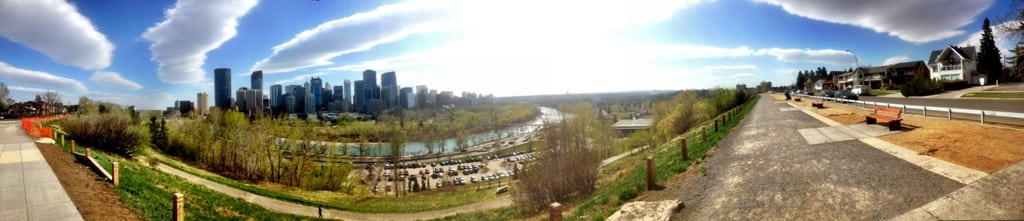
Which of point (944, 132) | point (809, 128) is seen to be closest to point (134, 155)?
point (809, 128)

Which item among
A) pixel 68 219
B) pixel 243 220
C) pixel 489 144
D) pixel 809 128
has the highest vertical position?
pixel 809 128

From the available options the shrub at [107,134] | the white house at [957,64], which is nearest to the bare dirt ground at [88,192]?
the shrub at [107,134]

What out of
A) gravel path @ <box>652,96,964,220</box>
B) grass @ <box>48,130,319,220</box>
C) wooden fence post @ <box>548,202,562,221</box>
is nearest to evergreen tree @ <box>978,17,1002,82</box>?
gravel path @ <box>652,96,964,220</box>

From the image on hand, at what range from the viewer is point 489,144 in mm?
131125

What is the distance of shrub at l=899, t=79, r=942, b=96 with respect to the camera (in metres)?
41.2

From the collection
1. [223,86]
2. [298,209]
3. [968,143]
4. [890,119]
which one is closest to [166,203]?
[298,209]

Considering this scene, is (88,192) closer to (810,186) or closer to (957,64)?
(810,186)

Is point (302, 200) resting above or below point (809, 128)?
below

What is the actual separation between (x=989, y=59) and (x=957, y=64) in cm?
687

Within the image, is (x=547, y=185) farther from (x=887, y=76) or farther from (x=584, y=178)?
(x=887, y=76)

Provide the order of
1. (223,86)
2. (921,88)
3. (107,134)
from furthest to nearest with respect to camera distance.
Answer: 1. (223,86)
2. (921,88)
3. (107,134)

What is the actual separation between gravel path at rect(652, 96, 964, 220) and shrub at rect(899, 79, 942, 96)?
42.8 metres

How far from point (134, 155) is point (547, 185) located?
31463 millimetres

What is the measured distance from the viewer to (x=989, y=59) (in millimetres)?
59688
